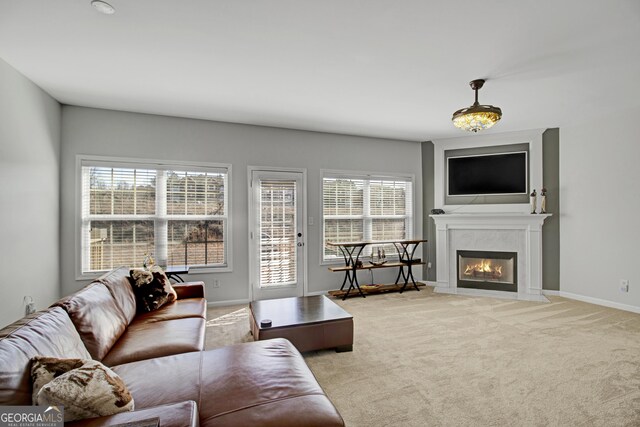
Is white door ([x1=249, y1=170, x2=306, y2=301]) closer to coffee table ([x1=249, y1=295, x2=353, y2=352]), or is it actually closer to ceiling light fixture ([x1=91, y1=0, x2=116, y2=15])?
coffee table ([x1=249, y1=295, x2=353, y2=352])

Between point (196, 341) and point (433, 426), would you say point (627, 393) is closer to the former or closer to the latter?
point (433, 426)

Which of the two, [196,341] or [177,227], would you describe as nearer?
[196,341]

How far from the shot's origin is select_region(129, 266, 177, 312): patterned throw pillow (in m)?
2.90

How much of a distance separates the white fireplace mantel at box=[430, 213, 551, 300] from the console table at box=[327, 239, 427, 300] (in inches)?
17.8

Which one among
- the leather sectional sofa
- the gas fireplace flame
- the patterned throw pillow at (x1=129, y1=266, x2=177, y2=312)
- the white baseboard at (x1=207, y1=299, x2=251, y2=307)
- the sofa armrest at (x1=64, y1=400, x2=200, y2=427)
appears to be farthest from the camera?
the gas fireplace flame

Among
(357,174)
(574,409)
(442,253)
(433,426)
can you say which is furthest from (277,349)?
(442,253)

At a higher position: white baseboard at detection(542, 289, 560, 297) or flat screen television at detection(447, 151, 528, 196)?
flat screen television at detection(447, 151, 528, 196)

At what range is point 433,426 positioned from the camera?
74.0 inches

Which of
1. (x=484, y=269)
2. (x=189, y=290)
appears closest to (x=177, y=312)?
(x=189, y=290)

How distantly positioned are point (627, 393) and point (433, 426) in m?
1.55

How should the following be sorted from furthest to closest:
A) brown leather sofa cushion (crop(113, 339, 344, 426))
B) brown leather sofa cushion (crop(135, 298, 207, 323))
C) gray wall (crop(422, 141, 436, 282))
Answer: gray wall (crop(422, 141, 436, 282)) → brown leather sofa cushion (crop(135, 298, 207, 323)) → brown leather sofa cushion (crop(113, 339, 344, 426))

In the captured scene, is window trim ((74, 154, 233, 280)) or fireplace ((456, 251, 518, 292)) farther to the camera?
fireplace ((456, 251, 518, 292))

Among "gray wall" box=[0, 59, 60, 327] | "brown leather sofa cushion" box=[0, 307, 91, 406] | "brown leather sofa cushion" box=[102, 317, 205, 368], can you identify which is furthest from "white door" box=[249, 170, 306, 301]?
"brown leather sofa cushion" box=[0, 307, 91, 406]

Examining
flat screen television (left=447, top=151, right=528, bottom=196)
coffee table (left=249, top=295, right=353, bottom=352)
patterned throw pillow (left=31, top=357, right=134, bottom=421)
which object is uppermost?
flat screen television (left=447, top=151, right=528, bottom=196)
